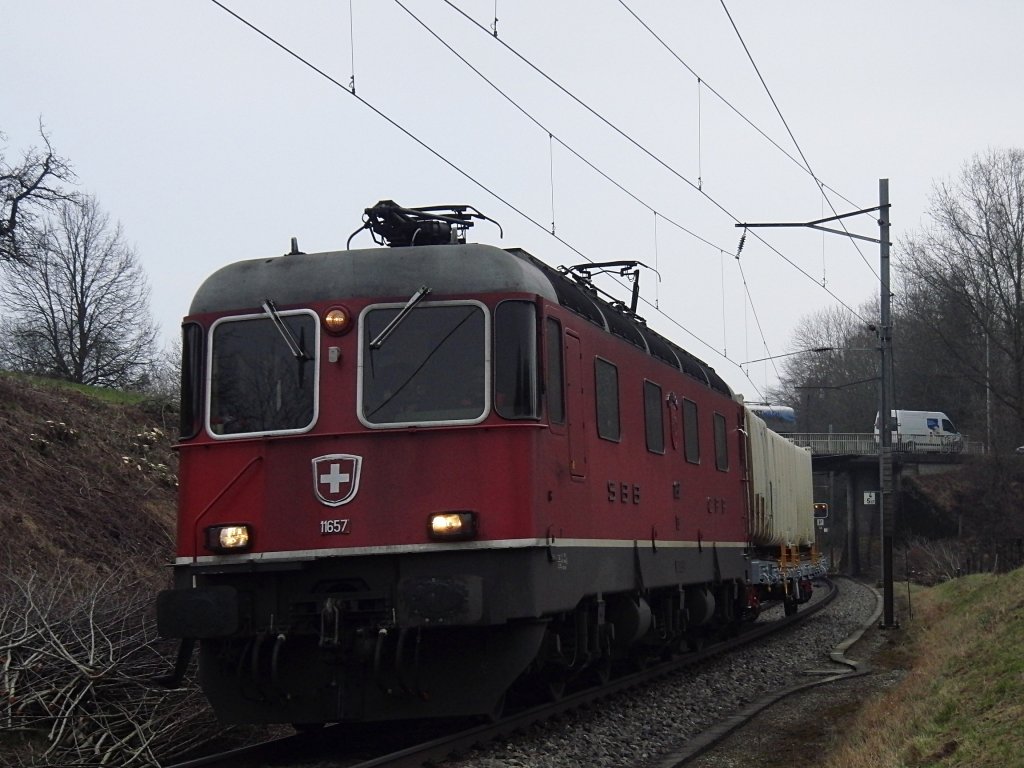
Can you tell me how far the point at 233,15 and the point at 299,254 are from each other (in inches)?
76.4

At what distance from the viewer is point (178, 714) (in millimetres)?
10008

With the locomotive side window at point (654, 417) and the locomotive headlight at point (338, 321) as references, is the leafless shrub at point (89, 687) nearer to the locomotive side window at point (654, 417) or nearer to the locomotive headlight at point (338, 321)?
the locomotive headlight at point (338, 321)

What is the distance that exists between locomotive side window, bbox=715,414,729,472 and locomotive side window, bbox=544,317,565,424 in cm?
674

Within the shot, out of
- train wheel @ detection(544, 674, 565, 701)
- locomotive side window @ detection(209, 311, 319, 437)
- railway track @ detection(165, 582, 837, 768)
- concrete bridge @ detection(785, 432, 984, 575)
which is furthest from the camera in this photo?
concrete bridge @ detection(785, 432, 984, 575)

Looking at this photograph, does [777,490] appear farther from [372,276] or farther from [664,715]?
[372,276]

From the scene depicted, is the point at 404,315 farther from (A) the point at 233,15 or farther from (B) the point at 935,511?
(B) the point at 935,511

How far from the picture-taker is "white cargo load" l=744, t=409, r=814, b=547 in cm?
1956

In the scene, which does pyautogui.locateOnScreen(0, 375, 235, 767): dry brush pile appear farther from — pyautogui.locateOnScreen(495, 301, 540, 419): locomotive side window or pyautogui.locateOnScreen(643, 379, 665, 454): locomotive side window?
pyautogui.locateOnScreen(643, 379, 665, 454): locomotive side window

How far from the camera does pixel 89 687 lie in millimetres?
9242

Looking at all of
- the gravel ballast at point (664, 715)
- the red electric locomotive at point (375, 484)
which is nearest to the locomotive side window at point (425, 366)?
the red electric locomotive at point (375, 484)

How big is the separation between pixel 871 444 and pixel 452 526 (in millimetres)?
60730

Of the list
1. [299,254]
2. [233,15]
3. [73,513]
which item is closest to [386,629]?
[299,254]

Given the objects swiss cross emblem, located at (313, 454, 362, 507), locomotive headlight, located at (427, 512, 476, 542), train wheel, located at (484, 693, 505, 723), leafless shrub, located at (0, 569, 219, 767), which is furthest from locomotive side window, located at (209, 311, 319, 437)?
train wheel, located at (484, 693, 505, 723)

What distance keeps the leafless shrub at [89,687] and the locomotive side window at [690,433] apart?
6.09 metres
